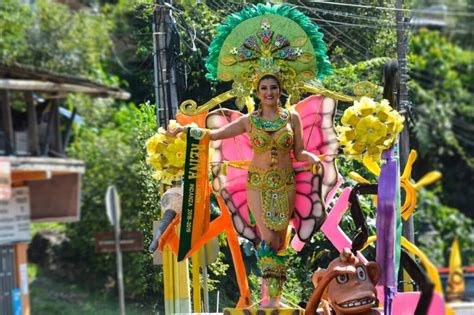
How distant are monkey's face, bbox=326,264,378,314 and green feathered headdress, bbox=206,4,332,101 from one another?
1003mm

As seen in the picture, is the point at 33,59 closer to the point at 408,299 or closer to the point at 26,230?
the point at 26,230

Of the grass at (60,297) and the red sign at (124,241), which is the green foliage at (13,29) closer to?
the grass at (60,297)

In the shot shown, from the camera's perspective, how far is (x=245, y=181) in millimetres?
6977

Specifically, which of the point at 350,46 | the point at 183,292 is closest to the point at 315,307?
the point at 183,292

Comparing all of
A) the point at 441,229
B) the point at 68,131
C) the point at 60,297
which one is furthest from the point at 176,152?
the point at 441,229

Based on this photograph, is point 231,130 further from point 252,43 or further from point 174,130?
point 252,43

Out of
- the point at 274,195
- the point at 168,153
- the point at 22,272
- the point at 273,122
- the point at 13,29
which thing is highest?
the point at 13,29

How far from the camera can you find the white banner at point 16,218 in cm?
1149

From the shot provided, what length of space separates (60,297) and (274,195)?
6661mm

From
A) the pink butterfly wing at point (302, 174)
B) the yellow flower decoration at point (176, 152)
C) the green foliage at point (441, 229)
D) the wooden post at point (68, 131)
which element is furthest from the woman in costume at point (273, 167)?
the green foliage at point (441, 229)

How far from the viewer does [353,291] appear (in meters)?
6.32

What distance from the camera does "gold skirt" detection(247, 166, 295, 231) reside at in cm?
669

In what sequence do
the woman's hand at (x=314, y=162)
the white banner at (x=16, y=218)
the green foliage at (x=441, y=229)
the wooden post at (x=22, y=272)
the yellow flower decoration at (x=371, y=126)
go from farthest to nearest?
the green foliage at (x=441, y=229), the wooden post at (x=22, y=272), the white banner at (x=16, y=218), the woman's hand at (x=314, y=162), the yellow flower decoration at (x=371, y=126)

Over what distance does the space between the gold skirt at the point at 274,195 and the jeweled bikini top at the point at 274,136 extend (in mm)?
77
